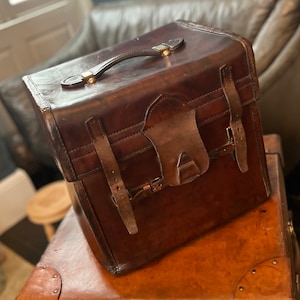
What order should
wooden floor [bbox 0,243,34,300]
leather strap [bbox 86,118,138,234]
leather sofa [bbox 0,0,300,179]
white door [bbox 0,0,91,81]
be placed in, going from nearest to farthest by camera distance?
1. leather strap [bbox 86,118,138,234]
2. leather sofa [bbox 0,0,300,179]
3. wooden floor [bbox 0,243,34,300]
4. white door [bbox 0,0,91,81]

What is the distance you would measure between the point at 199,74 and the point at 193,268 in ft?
1.35

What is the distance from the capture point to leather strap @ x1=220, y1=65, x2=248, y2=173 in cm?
90

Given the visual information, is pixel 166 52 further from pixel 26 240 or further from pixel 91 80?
pixel 26 240

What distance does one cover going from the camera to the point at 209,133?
3.06 ft

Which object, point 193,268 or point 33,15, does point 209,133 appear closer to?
point 193,268

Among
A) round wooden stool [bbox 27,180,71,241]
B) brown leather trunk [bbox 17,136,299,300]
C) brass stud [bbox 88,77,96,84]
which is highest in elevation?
brass stud [bbox 88,77,96,84]

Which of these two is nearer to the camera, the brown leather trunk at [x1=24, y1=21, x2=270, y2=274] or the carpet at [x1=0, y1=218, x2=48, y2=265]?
the brown leather trunk at [x1=24, y1=21, x2=270, y2=274]

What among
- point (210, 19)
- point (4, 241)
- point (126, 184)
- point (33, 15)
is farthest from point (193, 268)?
point (33, 15)

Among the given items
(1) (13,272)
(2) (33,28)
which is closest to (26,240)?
(1) (13,272)

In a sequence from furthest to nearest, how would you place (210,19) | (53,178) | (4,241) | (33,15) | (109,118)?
(33,15) → (53,178) → (4,241) → (210,19) → (109,118)

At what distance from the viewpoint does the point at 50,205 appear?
1729mm

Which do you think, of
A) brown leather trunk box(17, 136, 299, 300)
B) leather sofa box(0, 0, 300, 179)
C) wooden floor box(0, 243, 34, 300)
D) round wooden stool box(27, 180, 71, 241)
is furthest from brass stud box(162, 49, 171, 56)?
wooden floor box(0, 243, 34, 300)

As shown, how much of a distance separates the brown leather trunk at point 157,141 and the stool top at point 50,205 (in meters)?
0.72

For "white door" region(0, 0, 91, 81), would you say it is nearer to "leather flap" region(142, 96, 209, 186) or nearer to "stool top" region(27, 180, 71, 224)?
"stool top" region(27, 180, 71, 224)
